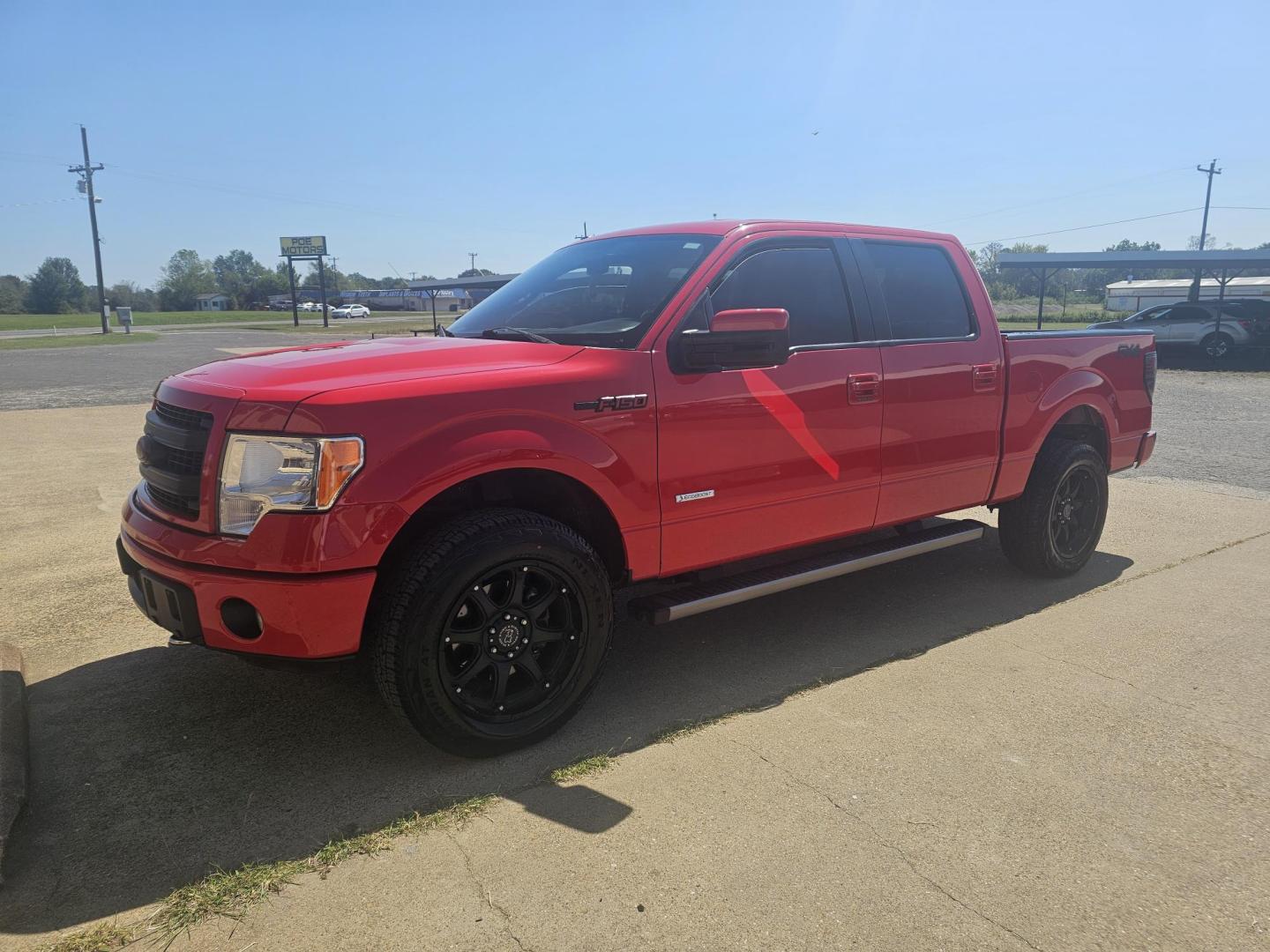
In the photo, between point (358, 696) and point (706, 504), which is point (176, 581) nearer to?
point (358, 696)

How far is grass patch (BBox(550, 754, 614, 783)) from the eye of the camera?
3.02 metres

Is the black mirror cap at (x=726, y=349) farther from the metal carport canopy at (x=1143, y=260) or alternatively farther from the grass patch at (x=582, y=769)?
the metal carport canopy at (x=1143, y=260)

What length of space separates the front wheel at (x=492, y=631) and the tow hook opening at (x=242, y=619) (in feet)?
1.21

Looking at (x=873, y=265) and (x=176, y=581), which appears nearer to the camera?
(x=176, y=581)

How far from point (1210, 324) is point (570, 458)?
83.5 feet

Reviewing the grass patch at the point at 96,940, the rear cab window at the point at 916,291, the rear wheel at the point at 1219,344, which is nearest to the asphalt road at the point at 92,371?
the rear cab window at the point at 916,291

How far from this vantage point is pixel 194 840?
2.64 m

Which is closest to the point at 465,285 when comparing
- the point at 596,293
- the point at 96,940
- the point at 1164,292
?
the point at 596,293

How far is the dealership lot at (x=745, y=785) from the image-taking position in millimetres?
2348

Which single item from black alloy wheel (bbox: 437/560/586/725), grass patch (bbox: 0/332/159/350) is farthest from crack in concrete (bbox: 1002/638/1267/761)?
grass patch (bbox: 0/332/159/350)

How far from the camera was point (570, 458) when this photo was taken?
3.13m

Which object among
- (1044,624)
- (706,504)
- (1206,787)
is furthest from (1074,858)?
(1044,624)

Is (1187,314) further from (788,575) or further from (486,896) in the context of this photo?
(486,896)

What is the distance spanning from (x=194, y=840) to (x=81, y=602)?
2.63m
